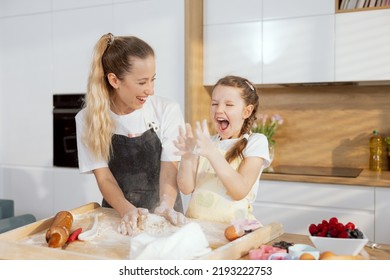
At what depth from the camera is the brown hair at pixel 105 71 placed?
115 centimetres

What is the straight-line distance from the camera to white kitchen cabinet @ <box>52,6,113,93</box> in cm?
262

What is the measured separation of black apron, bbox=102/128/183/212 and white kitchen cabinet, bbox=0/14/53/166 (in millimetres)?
1687

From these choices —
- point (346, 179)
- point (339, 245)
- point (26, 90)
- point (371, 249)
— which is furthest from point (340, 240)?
point (26, 90)

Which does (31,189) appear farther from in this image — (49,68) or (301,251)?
(301,251)

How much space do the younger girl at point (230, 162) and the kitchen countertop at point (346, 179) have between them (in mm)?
1020

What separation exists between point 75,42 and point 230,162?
183 centimetres

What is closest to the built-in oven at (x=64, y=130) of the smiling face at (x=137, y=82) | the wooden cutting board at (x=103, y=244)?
the smiling face at (x=137, y=82)

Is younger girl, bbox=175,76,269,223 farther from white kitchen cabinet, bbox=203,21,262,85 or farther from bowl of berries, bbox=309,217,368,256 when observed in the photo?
white kitchen cabinet, bbox=203,21,262,85

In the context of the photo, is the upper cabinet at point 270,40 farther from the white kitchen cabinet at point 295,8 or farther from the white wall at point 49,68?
the white wall at point 49,68

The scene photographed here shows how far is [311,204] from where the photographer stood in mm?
2146

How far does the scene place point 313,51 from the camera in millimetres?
2258

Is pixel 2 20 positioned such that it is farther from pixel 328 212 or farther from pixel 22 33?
pixel 328 212
